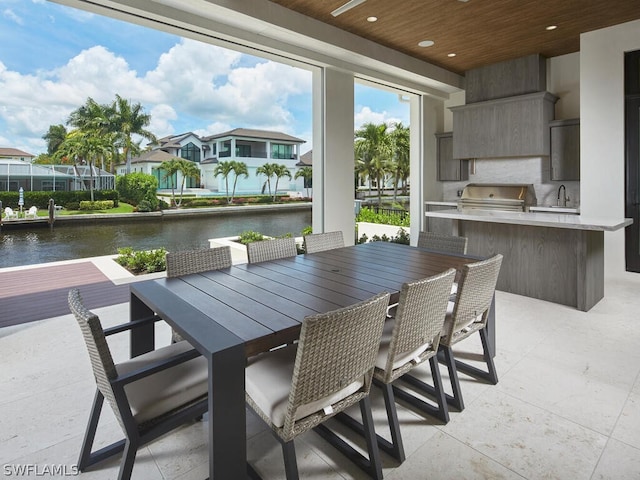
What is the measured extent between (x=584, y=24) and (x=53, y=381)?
6.32 m

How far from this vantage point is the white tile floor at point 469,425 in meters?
1.65

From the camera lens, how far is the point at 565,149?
5.26 metres

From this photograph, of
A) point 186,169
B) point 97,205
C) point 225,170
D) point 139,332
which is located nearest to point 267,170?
point 225,170

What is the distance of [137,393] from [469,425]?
62.8 inches

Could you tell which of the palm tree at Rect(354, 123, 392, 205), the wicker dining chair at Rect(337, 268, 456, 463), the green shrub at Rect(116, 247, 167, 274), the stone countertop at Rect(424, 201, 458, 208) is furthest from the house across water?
the palm tree at Rect(354, 123, 392, 205)

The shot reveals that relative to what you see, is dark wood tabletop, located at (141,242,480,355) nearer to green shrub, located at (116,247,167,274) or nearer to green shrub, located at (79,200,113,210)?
green shrub, located at (116,247,167,274)

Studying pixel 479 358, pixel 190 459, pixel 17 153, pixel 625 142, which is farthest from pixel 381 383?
pixel 625 142

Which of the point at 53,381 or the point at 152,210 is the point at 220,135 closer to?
the point at 152,210

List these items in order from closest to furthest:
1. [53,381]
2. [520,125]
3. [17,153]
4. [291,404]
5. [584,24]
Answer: [291,404] → [53,381] → [17,153] → [584,24] → [520,125]

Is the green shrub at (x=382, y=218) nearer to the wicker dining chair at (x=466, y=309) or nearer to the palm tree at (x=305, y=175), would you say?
the palm tree at (x=305, y=175)

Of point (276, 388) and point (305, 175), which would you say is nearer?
point (276, 388)

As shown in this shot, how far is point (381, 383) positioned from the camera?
1.76 m

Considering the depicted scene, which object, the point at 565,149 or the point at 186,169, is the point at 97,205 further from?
the point at 565,149

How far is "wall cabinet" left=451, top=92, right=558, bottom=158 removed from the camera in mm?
5332
